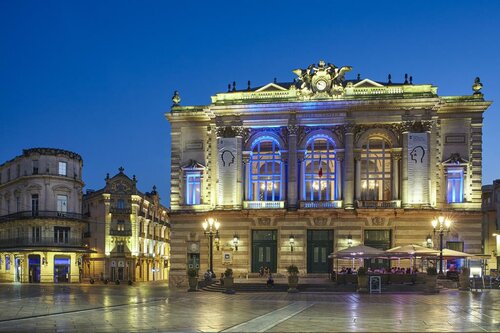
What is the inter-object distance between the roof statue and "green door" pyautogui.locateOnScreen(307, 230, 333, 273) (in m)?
12.0

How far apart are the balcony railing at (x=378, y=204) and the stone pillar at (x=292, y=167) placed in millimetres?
5554

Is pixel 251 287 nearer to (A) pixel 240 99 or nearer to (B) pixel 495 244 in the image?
(A) pixel 240 99

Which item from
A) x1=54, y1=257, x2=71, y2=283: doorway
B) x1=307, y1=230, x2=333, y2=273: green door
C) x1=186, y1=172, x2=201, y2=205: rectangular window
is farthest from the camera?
x1=54, y1=257, x2=71, y2=283: doorway

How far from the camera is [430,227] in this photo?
56.3 metres

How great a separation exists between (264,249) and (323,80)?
1558cm

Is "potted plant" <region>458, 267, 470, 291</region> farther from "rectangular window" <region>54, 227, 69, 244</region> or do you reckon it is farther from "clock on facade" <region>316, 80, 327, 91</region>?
"rectangular window" <region>54, 227, 69, 244</region>

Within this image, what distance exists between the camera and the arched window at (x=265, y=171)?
196ft

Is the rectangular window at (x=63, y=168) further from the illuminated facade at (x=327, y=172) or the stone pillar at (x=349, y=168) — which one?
the stone pillar at (x=349, y=168)

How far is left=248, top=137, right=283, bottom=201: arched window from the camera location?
2350 inches

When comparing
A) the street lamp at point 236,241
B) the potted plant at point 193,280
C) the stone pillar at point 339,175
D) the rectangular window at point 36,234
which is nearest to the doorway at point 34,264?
the rectangular window at point 36,234

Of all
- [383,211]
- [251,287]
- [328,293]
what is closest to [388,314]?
[328,293]

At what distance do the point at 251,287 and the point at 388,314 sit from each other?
2154cm

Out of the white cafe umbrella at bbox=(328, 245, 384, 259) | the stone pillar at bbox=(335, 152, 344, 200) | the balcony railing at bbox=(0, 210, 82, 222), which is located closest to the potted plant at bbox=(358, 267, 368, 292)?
the white cafe umbrella at bbox=(328, 245, 384, 259)

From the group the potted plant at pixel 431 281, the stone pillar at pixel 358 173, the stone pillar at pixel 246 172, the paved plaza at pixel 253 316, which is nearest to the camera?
the paved plaza at pixel 253 316
